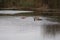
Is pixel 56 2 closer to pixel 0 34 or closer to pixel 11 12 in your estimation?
pixel 11 12

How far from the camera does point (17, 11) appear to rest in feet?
3.17

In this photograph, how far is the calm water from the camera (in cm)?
98

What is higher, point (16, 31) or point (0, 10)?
point (0, 10)

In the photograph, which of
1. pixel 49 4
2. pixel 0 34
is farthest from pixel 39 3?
pixel 0 34

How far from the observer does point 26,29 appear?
101cm

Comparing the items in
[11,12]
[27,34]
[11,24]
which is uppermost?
[11,12]

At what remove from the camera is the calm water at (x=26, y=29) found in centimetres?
98

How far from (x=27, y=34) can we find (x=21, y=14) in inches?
8.3

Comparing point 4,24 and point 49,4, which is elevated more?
point 49,4

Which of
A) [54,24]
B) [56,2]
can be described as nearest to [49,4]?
[56,2]

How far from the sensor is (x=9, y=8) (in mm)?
963

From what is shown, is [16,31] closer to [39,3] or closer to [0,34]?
[0,34]

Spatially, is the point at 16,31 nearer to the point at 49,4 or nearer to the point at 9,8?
the point at 9,8

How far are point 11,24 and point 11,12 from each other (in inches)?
4.7
